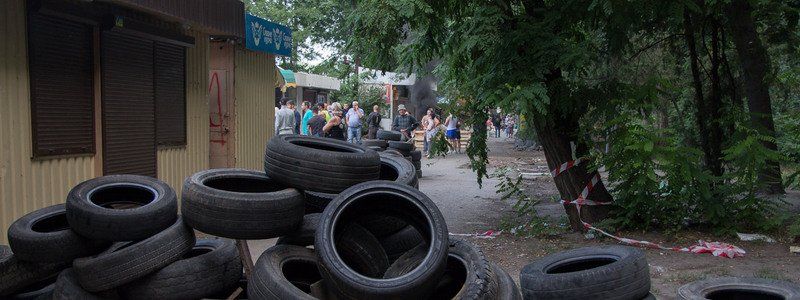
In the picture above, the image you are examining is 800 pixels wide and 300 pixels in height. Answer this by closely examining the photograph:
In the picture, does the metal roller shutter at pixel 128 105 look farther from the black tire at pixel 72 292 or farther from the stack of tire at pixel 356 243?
the black tire at pixel 72 292

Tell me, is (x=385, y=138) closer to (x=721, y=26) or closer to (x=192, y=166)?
(x=192, y=166)

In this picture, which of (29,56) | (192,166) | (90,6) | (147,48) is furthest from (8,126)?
(192,166)

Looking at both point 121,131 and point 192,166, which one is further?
point 192,166

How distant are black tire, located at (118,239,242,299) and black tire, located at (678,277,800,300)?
3476 mm

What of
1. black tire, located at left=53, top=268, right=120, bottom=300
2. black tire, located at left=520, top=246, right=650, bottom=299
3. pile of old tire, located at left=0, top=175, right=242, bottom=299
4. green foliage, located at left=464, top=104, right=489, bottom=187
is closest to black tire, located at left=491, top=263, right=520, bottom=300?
black tire, located at left=520, top=246, right=650, bottom=299

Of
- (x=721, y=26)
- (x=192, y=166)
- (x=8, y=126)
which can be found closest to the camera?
(x=8, y=126)

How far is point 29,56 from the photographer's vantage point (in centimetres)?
747

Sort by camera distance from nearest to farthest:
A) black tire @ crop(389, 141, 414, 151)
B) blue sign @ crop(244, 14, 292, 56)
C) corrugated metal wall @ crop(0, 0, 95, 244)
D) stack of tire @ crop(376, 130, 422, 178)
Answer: corrugated metal wall @ crop(0, 0, 95, 244) → blue sign @ crop(244, 14, 292, 56) → stack of tire @ crop(376, 130, 422, 178) → black tire @ crop(389, 141, 414, 151)

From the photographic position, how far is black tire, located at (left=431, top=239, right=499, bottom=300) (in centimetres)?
454

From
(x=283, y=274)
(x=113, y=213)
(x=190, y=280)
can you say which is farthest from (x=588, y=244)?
(x=113, y=213)

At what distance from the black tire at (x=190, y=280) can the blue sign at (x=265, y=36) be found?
7.45m

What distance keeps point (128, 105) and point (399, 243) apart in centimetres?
539

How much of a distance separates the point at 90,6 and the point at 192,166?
3510 millimetres

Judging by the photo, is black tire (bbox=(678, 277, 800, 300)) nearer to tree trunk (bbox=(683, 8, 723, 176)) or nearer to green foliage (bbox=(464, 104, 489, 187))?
green foliage (bbox=(464, 104, 489, 187))
